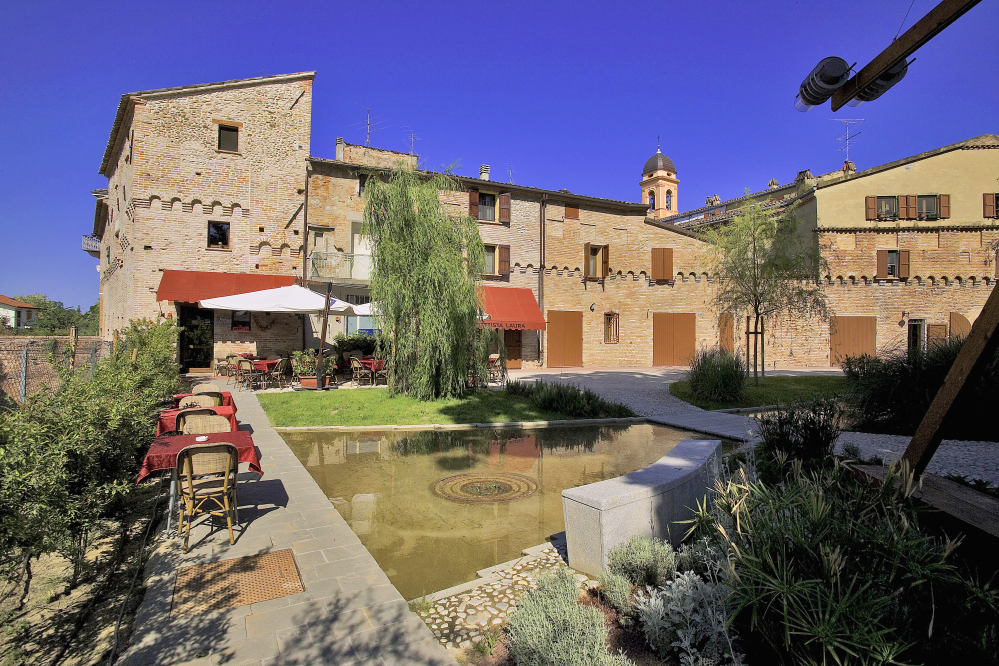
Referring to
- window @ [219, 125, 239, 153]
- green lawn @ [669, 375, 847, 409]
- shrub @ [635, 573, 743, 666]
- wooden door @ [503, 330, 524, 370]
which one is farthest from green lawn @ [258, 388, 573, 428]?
window @ [219, 125, 239, 153]

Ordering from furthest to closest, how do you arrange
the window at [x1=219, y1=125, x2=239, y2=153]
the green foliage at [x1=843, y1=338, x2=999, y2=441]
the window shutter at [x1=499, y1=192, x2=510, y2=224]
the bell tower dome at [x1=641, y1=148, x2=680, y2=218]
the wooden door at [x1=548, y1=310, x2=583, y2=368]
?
the bell tower dome at [x1=641, y1=148, x2=680, y2=218], the wooden door at [x1=548, y1=310, x2=583, y2=368], the window shutter at [x1=499, y1=192, x2=510, y2=224], the window at [x1=219, y1=125, x2=239, y2=153], the green foliage at [x1=843, y1=338, x2=999, y2=441]

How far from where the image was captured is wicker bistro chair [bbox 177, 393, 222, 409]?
23.1 ft

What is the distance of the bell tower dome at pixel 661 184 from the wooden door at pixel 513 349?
99.8 feet

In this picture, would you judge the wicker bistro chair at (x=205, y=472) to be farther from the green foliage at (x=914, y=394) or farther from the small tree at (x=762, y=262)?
the small tree at (x=762, y=262)

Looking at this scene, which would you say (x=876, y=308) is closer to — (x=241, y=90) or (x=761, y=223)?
(x=761, y=223)

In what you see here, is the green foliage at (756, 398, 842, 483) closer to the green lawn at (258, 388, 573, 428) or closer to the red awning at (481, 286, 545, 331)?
the green lawn at (258, 388, 573, 428)

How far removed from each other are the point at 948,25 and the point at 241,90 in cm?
2102

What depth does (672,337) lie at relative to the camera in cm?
2544

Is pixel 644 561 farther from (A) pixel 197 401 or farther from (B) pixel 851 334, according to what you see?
(B) pixel 851 334

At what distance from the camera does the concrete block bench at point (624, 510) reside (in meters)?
3.70

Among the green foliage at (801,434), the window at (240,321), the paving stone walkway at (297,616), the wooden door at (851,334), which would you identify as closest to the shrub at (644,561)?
the paving stone walkway at (297,616)

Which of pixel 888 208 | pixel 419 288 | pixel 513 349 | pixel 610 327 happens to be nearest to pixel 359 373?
pixel 419 288

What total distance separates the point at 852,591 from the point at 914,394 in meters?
8.41

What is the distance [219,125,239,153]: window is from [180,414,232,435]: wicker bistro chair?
16.3 m
